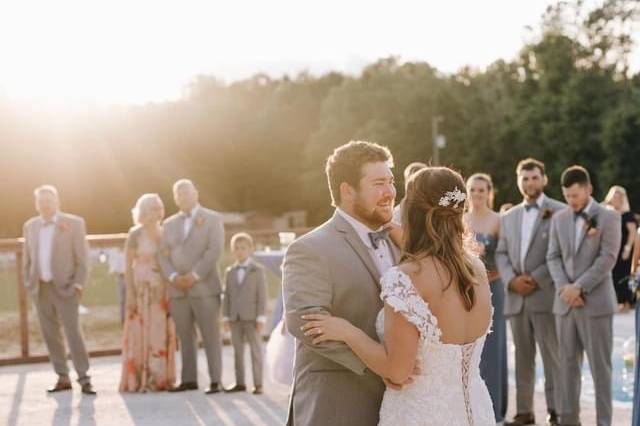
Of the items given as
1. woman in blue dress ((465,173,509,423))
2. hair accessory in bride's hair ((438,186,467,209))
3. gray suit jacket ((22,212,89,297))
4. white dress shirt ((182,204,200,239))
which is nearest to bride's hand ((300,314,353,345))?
hair accessory in bride's hair ((438,186,467,209))

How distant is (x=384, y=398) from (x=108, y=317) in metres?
11.3

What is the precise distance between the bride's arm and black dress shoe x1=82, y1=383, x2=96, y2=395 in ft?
20.7

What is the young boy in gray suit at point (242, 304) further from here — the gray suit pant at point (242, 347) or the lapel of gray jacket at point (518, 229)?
the lapel of gray jacket at point (518, 229)

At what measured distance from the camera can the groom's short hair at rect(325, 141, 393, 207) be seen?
3721 mm

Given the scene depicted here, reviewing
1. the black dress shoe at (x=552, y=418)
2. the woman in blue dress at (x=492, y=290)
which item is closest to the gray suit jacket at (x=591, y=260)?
the woman in blue dress at (x=492, y=290)

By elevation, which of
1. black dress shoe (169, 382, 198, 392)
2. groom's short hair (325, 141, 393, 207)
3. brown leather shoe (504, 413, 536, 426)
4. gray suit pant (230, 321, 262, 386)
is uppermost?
groom's short hair (325, 141, 393, 207)

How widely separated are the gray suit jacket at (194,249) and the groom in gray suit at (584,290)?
3.52m

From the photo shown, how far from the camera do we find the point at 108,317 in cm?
1461

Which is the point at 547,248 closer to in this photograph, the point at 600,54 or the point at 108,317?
the point at 108,317

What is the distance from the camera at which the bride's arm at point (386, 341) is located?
352 cm

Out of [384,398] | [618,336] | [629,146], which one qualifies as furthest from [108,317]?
[629,146]

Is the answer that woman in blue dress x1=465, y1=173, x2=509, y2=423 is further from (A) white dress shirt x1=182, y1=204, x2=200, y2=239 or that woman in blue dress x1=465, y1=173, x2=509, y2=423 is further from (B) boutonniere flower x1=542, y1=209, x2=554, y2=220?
(A) white dress shirt x1=182, y1=204, x2=200, y2=239

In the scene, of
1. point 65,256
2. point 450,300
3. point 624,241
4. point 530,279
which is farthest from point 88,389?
point 624,241

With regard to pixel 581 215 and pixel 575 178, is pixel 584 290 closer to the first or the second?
pixel 581 215
